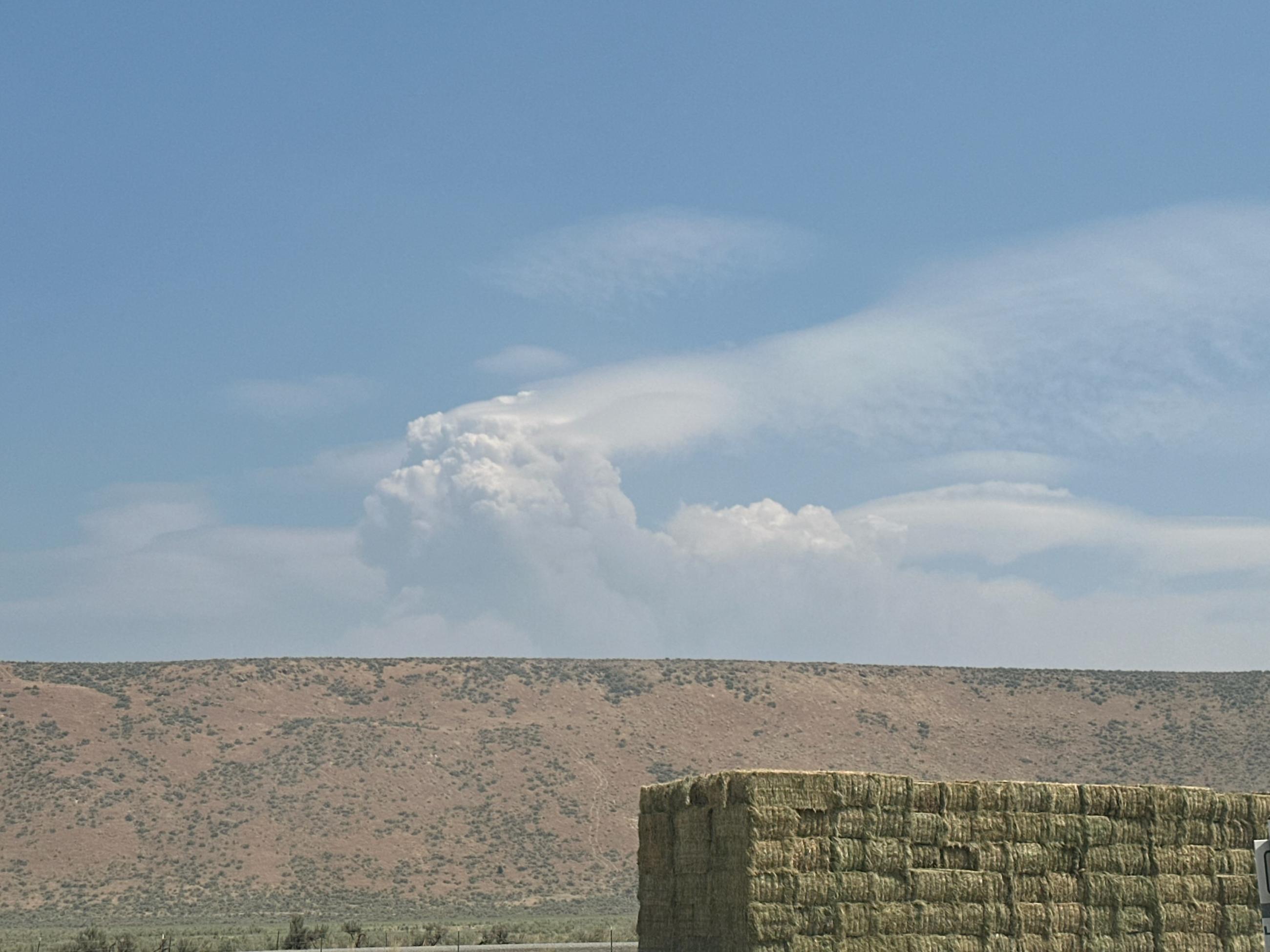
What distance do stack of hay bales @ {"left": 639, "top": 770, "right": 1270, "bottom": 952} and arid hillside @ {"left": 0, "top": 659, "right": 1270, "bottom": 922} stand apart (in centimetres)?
4709

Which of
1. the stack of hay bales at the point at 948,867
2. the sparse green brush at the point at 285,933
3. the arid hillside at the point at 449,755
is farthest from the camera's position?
the arid hillside at the point at 449,755

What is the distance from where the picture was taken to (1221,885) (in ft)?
63.5

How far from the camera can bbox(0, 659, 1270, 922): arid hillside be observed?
67.3 meters

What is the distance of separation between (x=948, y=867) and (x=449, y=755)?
64980mm

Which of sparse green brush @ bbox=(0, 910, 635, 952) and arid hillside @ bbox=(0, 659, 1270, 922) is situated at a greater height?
arid hillside @ bbox=(0, 659, 1270, 922)

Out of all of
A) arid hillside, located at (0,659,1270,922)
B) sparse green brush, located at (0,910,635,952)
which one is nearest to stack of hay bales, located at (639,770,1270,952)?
sparse green brush, located at (0,910,635,952)

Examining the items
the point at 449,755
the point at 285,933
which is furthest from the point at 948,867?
the point at 449,755

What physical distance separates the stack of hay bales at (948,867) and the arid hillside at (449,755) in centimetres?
4709

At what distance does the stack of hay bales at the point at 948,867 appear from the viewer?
1759 cm

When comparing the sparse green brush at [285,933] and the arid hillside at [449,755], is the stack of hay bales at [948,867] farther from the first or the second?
the arid hillside at [449,755]

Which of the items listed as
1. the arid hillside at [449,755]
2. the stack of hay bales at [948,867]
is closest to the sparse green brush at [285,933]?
the arid hillside at [449,755]

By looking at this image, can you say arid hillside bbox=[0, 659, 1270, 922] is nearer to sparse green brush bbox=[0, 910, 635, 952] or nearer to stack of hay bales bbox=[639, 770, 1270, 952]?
sparse green brush bbox=[0, 910, 635, 952]

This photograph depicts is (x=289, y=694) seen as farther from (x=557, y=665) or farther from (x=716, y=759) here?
(x=716, y=759)

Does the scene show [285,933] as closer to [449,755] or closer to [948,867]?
[449,755]
